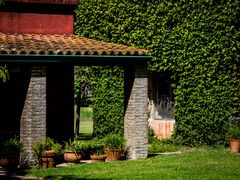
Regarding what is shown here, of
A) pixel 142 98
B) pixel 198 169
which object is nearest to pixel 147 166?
pixel 198 169

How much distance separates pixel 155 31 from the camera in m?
19.5

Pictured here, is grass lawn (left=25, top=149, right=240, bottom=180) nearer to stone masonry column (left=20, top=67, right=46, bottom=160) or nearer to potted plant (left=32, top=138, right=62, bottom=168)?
potted plant (left=32, top=138, right=62, bottom=168)

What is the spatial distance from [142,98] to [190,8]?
204 inches

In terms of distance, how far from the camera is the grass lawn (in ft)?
40.7

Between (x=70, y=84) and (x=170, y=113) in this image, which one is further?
(x=170, y=113)

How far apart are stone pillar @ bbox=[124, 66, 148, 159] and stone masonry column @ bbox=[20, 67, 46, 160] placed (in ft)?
9.47

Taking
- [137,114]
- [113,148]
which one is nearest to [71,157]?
[113,148]

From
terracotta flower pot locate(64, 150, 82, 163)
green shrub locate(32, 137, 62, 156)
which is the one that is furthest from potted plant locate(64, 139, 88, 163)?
green shrub locate(32, 137, 62, 156)

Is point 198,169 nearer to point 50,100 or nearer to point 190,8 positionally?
point 50,100

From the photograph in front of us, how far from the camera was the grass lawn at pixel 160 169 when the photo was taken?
40.7 ft

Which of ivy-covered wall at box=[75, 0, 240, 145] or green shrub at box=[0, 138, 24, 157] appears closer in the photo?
green shrub at box=[0, 138, 24, 157]

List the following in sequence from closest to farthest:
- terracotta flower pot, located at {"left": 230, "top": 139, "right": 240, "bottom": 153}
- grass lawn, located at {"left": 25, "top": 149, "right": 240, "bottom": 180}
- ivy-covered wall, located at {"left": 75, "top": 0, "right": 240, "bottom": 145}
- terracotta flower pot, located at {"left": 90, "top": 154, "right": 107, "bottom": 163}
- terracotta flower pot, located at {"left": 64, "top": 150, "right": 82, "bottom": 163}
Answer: grass lawn, located at {"left": 25, "top": 149, "right": 240, "bottom": 180}
terracotta flower pot, located at {"left": 64, "top": 150, "right": 82, "bottom": 163}
terracotta flower pot, located at {"left": 90, "top": 154, "right": 107, "bottom": 163}
terracotta flower pot, located at {"left": 230, "top": 139, "right": 240, "bottom": 153}
ivy-covered wall, located at {"left": 75, "top": 0, "right": 240, "bottom": 145}

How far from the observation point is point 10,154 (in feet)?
44.7

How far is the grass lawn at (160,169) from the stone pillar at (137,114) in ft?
1.63
